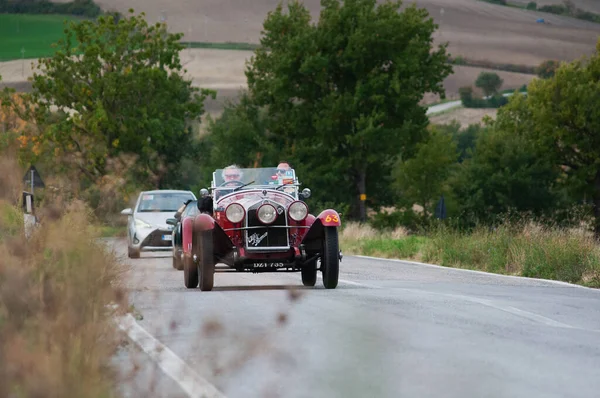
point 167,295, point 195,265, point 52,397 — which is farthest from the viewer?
point 195,265

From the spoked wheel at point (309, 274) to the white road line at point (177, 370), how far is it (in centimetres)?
851

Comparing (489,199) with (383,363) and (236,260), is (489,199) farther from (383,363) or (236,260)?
(383,363)

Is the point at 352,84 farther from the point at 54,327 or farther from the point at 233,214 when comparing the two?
the point at 54,327

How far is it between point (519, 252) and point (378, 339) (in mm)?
13970

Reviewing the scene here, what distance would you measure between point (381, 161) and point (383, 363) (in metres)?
68.8

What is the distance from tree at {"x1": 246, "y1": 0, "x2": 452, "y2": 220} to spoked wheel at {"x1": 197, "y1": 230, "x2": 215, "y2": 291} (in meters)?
55.5

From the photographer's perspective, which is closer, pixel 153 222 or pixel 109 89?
pixel 153 222

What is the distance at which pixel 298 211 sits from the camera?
59.3 ft

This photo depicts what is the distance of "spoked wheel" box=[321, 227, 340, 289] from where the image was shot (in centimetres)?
1780

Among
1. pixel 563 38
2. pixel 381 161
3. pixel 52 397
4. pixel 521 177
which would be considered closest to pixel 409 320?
pixel 52 397

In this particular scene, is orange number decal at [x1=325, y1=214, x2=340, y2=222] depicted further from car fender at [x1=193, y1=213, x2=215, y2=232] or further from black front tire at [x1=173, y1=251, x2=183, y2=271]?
black front tire at [x1=173, y1=251, x2=183, y2=271]

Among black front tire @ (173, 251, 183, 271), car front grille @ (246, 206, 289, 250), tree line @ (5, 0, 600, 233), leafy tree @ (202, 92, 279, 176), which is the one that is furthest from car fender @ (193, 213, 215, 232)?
leafy tree @ (202, 92, 279, 176)

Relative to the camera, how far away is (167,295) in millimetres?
17141

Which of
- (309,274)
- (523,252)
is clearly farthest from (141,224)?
(309,274)
